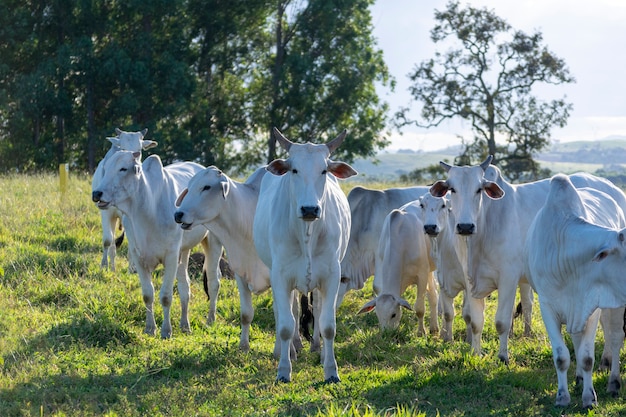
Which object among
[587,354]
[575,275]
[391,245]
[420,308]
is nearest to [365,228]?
[391,245]

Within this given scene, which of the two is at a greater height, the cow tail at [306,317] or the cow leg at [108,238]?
the cow leg at [108,238]

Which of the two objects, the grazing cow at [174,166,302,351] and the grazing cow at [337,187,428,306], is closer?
the grazing cow at [174,166,302,351]

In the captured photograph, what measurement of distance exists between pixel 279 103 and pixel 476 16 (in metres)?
8.82

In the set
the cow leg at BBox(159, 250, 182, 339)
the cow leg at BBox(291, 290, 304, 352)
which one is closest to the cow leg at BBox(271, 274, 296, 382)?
the cow leg at BBox(291, 290, 304, 352)

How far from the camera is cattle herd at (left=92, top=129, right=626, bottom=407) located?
737 centimetres

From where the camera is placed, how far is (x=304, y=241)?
815cm

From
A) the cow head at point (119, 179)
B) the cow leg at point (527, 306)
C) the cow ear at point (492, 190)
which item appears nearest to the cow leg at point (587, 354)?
the cow ear at point (492, 190)

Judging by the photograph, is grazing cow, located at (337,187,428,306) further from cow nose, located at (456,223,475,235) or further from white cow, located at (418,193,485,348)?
cow nose, located at (456,223,475,235)

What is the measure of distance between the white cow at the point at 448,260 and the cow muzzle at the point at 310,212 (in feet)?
7.19

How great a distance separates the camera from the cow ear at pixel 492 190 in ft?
29.3

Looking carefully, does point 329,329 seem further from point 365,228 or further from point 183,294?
point 365,228

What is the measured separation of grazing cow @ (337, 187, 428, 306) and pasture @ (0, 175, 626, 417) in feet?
1.37

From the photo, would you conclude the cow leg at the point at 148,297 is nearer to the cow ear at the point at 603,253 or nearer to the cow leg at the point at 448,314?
the cow leg at the point at 448,314

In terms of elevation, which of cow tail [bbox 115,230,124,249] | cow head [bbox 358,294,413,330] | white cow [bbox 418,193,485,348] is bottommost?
cow head [bbox 358,294,413,330]
